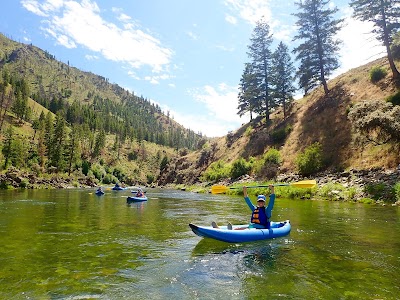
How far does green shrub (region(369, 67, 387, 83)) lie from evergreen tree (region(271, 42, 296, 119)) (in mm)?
14269

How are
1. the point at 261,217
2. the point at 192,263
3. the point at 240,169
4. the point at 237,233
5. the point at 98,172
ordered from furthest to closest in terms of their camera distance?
the point at 98,172, the point at 240,169, the point at 261,217, the point at 237,233, the point at 192,263

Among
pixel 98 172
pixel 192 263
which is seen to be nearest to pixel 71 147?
pixel 98 172

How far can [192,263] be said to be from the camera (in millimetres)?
9234

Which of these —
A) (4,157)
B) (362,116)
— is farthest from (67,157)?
(362,116)

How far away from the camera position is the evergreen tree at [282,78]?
53000 mm

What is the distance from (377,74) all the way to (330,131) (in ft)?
31.2

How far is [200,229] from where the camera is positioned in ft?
35.3

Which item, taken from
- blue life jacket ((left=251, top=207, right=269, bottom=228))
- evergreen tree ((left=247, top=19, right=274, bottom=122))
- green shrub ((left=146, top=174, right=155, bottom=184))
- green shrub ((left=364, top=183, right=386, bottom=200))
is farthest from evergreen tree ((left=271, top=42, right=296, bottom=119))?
green shrub ((left=146, top=174, right=155, bottom=184))

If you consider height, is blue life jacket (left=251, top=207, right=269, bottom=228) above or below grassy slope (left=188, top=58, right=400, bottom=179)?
below

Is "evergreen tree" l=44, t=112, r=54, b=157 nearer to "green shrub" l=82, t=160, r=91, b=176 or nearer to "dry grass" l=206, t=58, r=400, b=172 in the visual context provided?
"green shrub" l=82, t=160, r=91, b=176

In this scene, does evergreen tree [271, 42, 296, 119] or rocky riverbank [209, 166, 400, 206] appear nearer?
rocky riverbank [209, 166, 400, 206]

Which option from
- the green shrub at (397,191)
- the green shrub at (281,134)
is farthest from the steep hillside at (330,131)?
the green shrub at (397,191)

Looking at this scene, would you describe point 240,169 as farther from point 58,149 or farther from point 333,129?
point 58,149

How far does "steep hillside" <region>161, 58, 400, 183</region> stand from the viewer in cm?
2990
